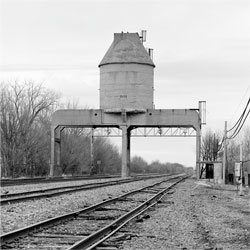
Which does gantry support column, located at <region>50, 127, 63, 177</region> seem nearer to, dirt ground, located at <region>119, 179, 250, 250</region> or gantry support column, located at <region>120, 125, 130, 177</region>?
gantry support column, located at <region>120, 125, 130, 177</region>

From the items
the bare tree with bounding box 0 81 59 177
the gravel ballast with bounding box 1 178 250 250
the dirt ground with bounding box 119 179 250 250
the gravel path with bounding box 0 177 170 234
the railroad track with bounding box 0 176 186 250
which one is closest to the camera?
the railroad track with bounding box 0 176 186 250

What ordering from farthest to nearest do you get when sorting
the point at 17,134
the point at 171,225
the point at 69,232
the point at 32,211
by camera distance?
1. the point at 17,134
2. the point at 32,211
3. the point at 171,225
4. the point at 69,232

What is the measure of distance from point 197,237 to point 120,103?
154 ft

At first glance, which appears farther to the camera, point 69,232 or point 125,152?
point 125,152

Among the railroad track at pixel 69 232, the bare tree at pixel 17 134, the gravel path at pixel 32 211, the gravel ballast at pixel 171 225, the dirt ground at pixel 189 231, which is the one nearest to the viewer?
the railroad track at pixel 69 232

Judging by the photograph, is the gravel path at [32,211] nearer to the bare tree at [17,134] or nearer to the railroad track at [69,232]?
the railroad track at [69,232]

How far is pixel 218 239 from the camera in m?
11.4

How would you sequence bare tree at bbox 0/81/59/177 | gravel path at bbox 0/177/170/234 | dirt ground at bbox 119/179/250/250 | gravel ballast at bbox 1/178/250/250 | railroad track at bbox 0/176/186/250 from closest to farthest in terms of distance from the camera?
1. railroad track at bbox 0/176/186/250
2. dirt ground at bbox 119/179/250/250
3. gravel ballast at bbox 1/178/250/250
4. gravel path at bbox 0/177/170/234
5. bare tree at bbox 0/81/59/177

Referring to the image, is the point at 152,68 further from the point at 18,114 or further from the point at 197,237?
the point at 197,237

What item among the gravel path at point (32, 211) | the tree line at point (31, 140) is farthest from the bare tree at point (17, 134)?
the gravel path at point (32, 211)

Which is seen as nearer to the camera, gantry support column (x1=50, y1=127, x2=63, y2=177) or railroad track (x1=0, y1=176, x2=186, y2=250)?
railroad track (x1=0, y1=176, x2=186, y2=250)

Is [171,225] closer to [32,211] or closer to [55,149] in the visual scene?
[32,211]

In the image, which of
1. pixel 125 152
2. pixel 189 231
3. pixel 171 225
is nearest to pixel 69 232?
pixel 189 231

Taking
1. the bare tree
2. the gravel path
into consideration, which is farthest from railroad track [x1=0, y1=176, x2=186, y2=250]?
the bare tree
